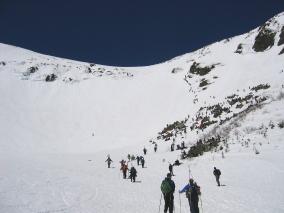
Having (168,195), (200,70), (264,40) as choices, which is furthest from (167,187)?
(200,70)

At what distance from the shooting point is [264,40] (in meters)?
56.3

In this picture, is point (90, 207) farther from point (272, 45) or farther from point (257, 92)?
point (272, 45)

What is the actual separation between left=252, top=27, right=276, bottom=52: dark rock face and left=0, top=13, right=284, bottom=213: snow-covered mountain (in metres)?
0.24

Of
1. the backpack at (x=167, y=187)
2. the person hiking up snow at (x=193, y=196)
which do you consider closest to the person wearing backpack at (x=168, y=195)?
the backpack at (x=167, y=187)

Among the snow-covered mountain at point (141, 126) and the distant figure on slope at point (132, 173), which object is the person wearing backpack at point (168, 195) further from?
the distant figure on slope at point (132, 173)

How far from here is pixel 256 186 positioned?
1634cm

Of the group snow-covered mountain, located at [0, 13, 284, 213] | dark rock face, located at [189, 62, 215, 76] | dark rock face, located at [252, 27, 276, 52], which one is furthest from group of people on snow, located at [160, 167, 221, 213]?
dark rock face, located at [189, 62, 215, 76]

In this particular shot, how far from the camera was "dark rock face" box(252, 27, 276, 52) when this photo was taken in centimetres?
5486

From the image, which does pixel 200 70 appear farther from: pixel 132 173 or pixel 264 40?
pixel 132 173

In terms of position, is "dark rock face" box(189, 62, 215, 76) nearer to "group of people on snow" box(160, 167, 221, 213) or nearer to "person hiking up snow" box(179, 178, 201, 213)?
"group of people on snow" box(160, 167, 221, 213)

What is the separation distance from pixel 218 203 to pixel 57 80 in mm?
65014

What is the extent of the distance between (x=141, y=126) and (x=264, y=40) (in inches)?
984

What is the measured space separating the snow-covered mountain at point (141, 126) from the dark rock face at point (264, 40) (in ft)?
0.77

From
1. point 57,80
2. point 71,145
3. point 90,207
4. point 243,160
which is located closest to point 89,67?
point 57,80
